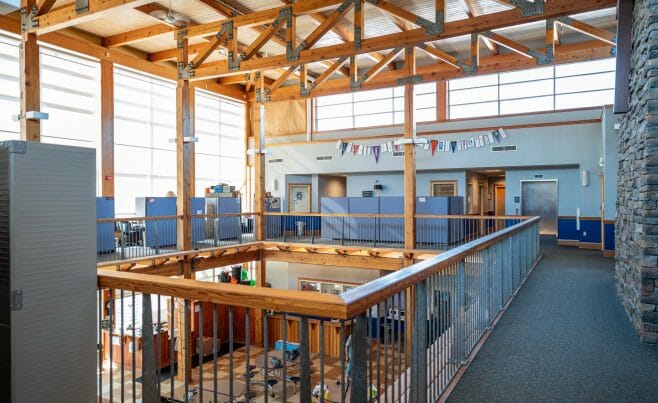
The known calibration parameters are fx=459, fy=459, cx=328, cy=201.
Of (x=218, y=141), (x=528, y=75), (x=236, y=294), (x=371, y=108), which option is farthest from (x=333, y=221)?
(x=236, y=294)

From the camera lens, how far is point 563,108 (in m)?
13.6

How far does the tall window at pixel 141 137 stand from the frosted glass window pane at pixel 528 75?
427 inches

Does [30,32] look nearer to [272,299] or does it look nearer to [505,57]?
[272,299]

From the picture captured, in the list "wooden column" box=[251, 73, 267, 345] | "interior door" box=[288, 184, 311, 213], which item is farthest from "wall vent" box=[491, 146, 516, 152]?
"interior door" box=[288, 184, 311, 213]

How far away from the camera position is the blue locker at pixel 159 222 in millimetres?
10844

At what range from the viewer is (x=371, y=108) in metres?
16.9

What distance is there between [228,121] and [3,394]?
16.9 m

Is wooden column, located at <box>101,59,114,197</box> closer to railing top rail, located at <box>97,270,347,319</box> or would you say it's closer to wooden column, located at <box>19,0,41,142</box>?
wooden column, located at <box>19,0,41,142</box>

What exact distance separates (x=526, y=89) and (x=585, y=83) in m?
1.59

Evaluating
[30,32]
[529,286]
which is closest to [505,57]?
[529,286]

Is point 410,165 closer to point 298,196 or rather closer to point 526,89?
point 526,89

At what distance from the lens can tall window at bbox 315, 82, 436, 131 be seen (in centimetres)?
1576

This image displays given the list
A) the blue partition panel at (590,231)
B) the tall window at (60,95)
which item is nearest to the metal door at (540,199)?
the blue partition panel at (590,231)

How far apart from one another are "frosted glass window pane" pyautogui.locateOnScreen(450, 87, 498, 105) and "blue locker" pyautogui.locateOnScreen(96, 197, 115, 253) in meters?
10.9
